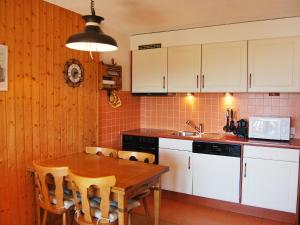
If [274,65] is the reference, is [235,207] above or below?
below

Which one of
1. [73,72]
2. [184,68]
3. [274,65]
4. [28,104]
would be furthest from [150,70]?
[28,104]

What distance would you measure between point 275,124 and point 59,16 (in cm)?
274

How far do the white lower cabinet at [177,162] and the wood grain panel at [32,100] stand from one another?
116 cm

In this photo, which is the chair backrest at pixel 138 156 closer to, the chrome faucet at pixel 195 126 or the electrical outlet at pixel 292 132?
the chrome faucet at pixel 195 126

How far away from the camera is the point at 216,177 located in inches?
132

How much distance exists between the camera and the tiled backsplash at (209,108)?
3455mm

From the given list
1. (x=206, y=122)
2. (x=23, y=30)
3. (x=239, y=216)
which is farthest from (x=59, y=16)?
(x=239, y=216)

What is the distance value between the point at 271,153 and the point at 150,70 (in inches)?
78.2

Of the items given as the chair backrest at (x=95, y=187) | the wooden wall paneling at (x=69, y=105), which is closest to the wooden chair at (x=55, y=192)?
the chair backrest at (x=95, y=187)

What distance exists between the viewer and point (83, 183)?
200 cm

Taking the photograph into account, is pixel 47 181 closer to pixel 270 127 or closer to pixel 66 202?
pixel 66 202

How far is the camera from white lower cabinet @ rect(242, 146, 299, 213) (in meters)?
2.97

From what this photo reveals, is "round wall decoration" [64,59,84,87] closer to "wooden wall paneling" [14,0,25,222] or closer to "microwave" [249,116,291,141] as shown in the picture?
"wooden wall paneling" [14,0,25,222]

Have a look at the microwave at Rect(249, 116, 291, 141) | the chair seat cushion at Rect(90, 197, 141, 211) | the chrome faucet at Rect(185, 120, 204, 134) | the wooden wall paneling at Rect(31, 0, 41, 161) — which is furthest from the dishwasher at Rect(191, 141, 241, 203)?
the wooden wall paneling at Rect(31, 0, 41, 161)
